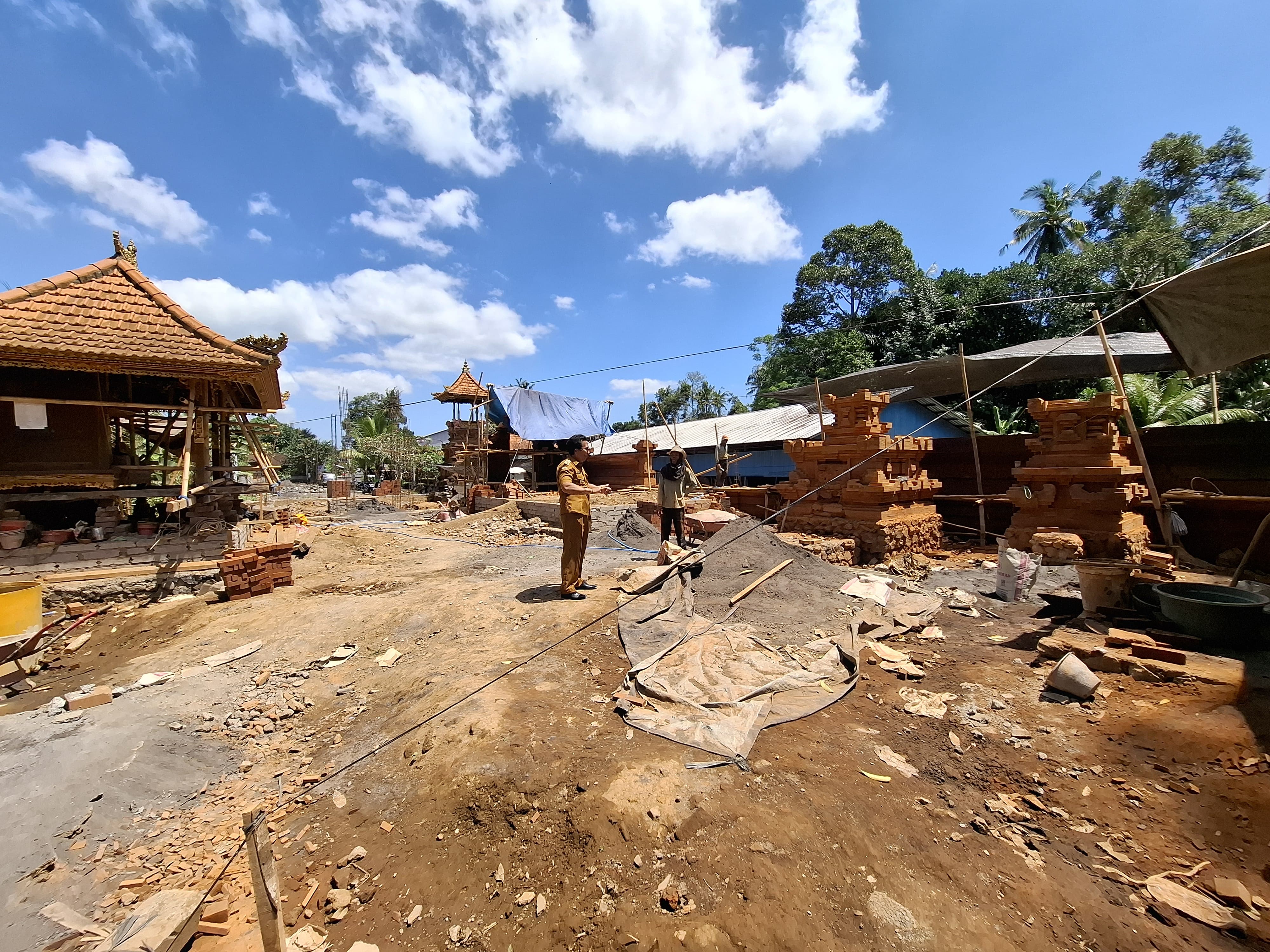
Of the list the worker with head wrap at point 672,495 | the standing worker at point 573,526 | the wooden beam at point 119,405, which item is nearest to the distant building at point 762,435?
the worker with head wrap at point 672,495

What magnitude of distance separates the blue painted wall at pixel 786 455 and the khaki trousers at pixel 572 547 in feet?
32.3

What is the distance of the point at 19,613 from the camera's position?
5.24m

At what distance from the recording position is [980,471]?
9.83m

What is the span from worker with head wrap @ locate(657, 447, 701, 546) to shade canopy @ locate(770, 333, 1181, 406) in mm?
3601

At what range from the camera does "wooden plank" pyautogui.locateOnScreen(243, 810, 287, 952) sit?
73.7 inches

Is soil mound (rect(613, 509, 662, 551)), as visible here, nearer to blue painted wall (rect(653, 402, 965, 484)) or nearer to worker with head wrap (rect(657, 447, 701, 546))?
Result: worker with head wrap (rect(657, 447, 701, 546))

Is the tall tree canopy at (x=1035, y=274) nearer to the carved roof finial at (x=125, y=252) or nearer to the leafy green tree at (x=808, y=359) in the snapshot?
the leafy green tree at (x=808, y=359)

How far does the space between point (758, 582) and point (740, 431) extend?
1459 cm

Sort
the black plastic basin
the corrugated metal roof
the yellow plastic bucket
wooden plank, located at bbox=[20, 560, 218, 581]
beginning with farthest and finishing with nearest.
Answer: the corrugated metal roof → wooden plank, located at bbox=[20, 560, 218, 581] → the yellow plastic bucket → the black plastic basin

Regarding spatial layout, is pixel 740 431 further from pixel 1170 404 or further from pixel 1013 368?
pixel 1170 404

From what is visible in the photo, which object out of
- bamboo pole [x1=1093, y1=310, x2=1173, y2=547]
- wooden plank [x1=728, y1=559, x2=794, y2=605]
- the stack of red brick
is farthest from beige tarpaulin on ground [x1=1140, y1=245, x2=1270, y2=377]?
the stack of red brick

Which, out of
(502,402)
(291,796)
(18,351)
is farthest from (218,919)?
(502,402)

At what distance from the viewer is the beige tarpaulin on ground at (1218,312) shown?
406 cm

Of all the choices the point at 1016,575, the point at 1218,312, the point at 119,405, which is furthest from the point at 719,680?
the point at 119,405
